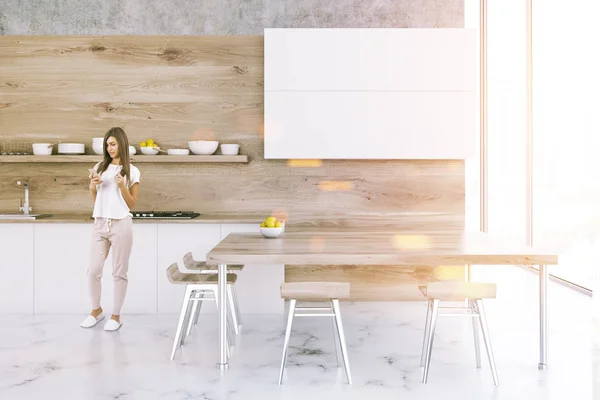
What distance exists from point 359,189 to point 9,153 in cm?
292

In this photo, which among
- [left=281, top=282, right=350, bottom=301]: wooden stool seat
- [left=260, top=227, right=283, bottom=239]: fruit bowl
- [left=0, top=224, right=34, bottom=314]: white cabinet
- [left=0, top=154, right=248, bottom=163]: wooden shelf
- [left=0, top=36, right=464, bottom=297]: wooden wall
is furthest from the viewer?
[left=0, top=36, right=464, bottom=297]: wooden wall

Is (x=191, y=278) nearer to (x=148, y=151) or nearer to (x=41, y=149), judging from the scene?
(x=148, y=151)

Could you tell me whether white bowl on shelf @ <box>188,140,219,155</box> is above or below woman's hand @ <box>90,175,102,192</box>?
above

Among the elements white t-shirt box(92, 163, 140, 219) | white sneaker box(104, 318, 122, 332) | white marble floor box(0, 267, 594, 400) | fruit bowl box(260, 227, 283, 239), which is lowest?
white marble floor box(0, 267, 594, 400)

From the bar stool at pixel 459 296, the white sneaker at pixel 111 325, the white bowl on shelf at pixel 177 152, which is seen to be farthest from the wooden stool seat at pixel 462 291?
the white bowl on shelf at pixel 177 152

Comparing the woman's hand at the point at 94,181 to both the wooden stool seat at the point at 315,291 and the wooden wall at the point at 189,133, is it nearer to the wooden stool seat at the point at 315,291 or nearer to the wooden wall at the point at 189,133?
the wooden wall at the point at 189,133

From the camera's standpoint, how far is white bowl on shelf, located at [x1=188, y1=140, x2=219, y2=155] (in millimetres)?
4364

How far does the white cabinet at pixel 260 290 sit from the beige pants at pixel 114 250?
840mm

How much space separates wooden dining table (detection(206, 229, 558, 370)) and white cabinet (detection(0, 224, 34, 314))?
178 cm

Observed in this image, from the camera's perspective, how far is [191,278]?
10.3 feet

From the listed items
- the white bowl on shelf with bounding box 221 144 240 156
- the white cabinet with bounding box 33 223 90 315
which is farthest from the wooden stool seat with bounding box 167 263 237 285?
the white bowl on shelf with bounding box 221 144 240 156

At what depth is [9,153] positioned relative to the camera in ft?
14.8

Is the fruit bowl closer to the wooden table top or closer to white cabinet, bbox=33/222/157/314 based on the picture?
the wooden table top

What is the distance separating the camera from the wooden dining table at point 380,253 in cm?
263
